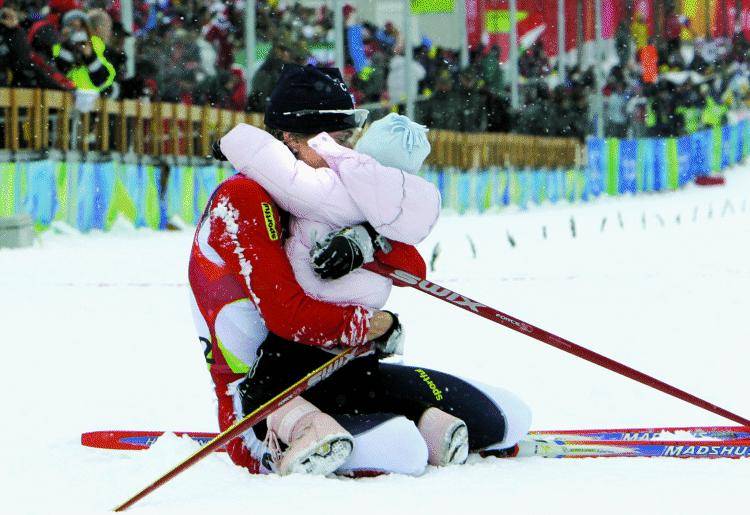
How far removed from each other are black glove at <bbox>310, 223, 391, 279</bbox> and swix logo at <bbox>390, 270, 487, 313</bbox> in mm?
153

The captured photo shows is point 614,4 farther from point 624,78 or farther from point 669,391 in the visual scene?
point 669,391

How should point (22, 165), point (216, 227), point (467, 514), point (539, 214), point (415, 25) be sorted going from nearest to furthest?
point (467, 514) < point (216, 227) < point (22, 165) < point (539, 214) < point (415, 25)

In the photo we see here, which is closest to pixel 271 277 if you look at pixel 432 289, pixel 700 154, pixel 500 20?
pixel 432 289

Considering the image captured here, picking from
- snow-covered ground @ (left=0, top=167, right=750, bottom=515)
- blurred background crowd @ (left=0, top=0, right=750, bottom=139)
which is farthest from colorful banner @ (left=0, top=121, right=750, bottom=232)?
blurred background crowd @ (left=0, top=0, right=750, bottom=139)

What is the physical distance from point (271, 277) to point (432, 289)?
46 centimetres

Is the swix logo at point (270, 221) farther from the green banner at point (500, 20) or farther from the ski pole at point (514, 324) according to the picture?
the green banner at point (500, 20)

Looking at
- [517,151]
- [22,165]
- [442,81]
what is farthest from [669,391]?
[517,151]

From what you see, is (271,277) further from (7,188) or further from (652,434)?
(7,188)

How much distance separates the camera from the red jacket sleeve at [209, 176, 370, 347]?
3201 mm

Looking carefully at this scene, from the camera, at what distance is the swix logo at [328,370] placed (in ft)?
10.5

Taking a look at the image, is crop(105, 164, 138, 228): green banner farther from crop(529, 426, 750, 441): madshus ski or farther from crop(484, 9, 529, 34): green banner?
crop(484, 9, 529, 34): green banner

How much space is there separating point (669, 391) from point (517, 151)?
1678 cm

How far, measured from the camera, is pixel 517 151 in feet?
65.9

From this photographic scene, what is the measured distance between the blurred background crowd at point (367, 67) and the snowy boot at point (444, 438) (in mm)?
7577
